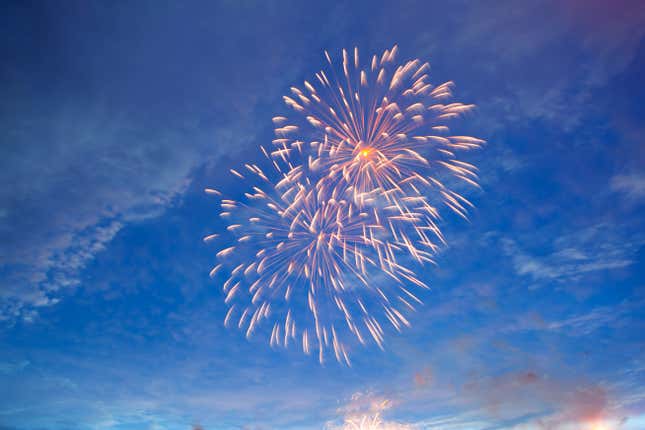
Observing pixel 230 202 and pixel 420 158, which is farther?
pixel 230 202

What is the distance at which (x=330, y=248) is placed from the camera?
30812mm

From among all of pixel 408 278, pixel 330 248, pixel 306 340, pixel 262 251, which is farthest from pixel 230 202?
pixel 408 278

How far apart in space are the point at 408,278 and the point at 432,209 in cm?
594

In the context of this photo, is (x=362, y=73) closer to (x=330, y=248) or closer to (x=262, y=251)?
(x=330, y=248)

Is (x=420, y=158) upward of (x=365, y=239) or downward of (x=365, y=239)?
upward

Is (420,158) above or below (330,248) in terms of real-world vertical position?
above

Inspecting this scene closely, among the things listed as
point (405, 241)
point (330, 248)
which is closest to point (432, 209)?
point (405, 241)

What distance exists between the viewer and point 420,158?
2784 cm

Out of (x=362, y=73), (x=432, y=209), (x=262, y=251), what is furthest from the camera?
(x=262, y=251)

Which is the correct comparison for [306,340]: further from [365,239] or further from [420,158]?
[420,158]

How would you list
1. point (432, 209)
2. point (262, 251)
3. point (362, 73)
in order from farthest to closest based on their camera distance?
point (262, 251)
point (432, 209)
point (362, 73)

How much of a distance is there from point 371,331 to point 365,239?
24.1 ft

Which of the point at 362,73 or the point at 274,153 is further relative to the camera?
the point at 274,153

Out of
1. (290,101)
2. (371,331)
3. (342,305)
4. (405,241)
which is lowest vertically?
(371,331)
